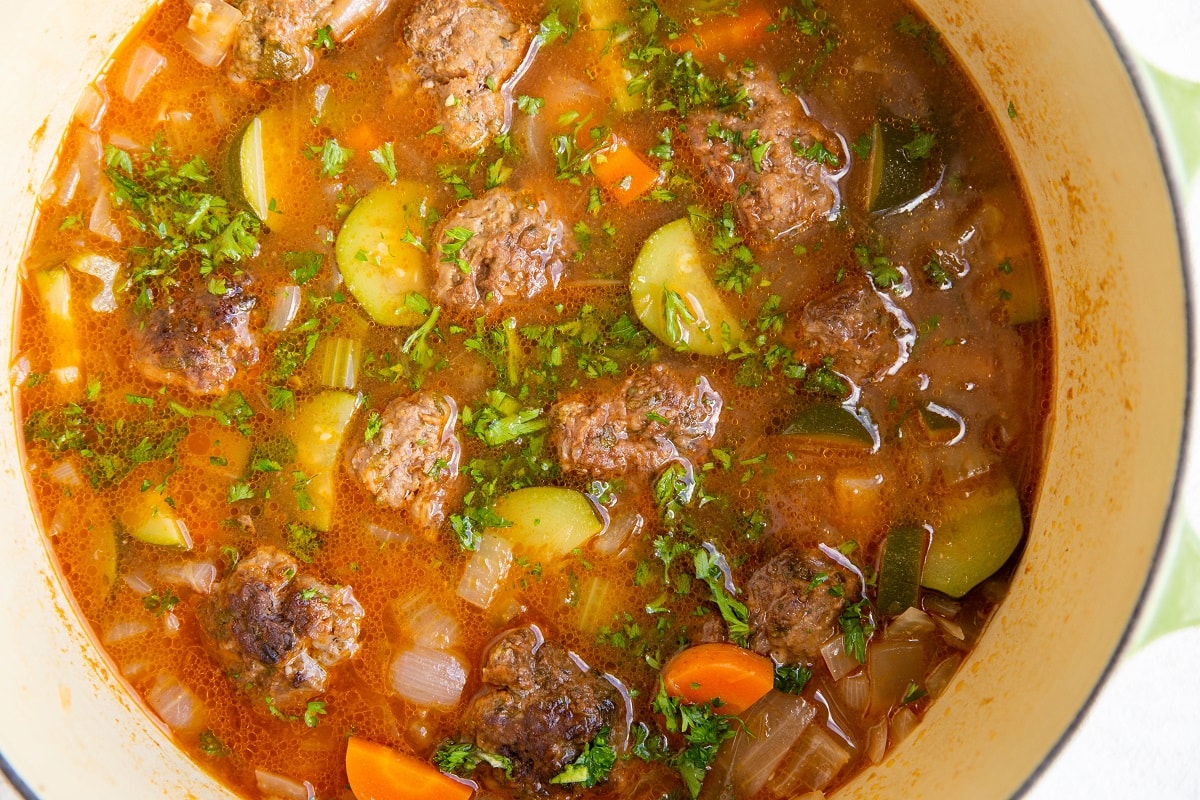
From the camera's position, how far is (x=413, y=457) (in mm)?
3672

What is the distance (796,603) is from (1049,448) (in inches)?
44.2

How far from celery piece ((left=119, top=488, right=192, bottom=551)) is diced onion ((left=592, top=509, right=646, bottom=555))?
5.42 feet

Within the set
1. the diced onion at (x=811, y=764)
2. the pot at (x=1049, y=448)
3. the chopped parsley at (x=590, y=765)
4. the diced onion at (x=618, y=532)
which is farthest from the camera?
the diced onion at (x=618, y=532)

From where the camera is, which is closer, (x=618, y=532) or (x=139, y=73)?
(x=618, y=532)

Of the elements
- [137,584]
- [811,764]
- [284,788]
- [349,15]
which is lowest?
[811,764]

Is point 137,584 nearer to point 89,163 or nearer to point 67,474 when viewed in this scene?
point 67,474

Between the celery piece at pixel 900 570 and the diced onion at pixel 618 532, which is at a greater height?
the diced onion at pixel 618 532

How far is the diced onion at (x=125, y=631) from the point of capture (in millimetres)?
3816

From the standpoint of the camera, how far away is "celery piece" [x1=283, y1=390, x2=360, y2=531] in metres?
3.78

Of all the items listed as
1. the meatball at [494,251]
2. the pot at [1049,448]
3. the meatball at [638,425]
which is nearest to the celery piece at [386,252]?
the meatball at [494,251]

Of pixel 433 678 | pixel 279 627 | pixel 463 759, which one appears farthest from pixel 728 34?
pixel 463 759

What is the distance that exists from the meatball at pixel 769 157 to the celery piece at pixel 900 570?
4.13 ft

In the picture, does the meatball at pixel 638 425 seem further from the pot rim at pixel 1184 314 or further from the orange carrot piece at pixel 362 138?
the pot rim at pixel 1184 314

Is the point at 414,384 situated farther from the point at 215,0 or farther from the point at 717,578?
the point at 215,0
